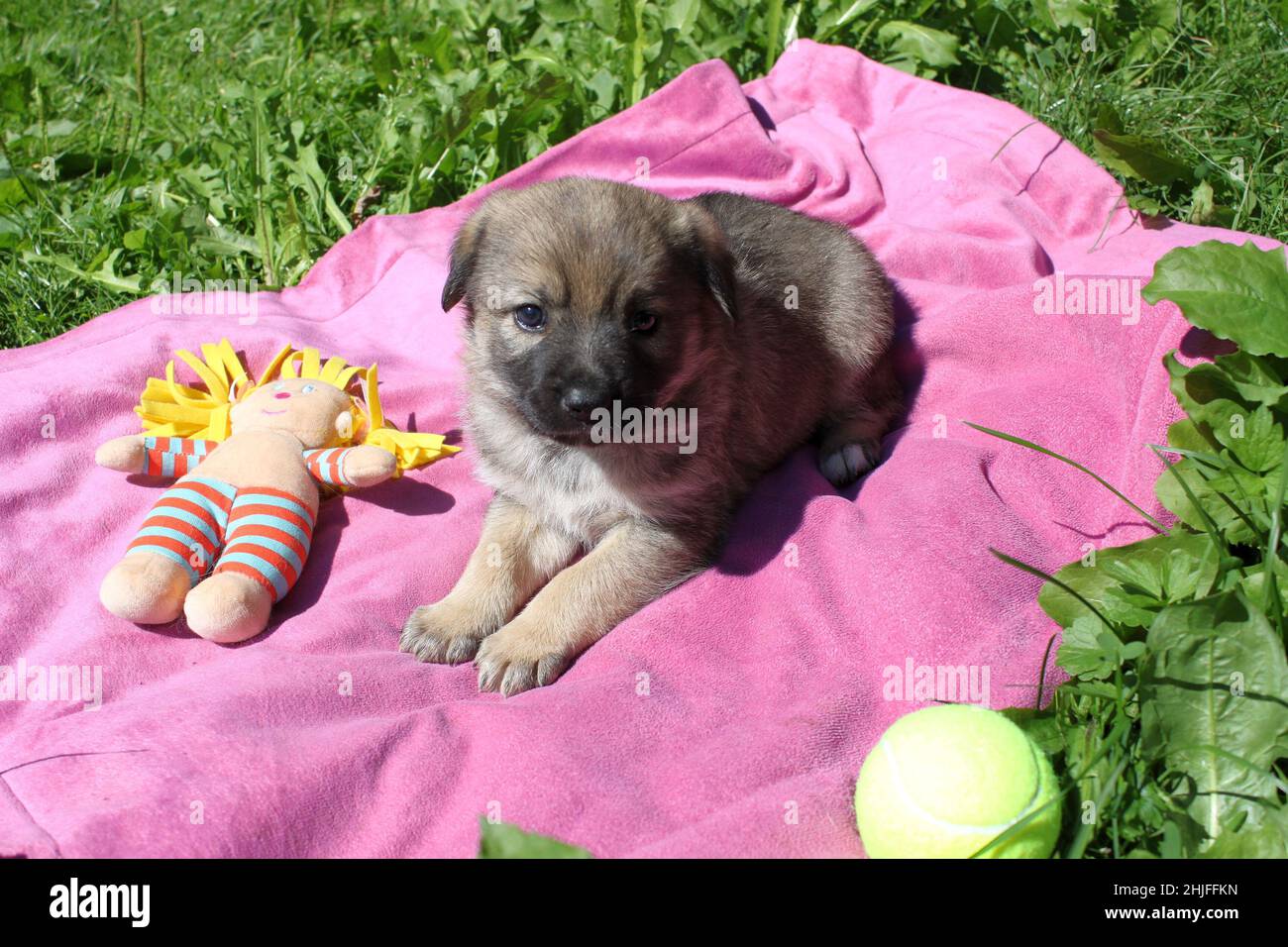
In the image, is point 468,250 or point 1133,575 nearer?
point 1133,575

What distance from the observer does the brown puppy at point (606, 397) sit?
9.37 feet

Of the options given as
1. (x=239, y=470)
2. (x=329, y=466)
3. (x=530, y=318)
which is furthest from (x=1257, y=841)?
(x=239, y=470)

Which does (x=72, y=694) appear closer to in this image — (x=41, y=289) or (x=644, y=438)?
(x=644, y=438)

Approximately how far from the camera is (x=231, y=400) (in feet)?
12.1

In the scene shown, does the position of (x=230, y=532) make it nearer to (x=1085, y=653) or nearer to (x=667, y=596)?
(x=667, y=596)

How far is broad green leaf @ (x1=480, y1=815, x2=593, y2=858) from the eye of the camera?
1891mm

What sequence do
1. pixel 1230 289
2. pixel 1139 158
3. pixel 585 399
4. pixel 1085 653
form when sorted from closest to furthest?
pixel 1085 653, pixel 585 399, pixel 1230 289, pixel 1139 158

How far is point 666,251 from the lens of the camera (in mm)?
2996

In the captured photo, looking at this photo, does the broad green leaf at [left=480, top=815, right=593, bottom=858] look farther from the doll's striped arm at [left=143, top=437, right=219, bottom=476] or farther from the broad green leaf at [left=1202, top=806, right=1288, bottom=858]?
the doll's striped arm at [left=143, top=437, right=219, bottom=476]

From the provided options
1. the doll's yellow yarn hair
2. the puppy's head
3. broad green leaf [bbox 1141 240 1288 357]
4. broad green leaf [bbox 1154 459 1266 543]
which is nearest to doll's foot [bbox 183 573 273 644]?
the doll's yellow yarn hair

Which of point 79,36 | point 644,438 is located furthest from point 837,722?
point 79,36

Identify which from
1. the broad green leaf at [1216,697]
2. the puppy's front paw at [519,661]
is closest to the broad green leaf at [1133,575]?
the broad green leaf at [1216,697]
